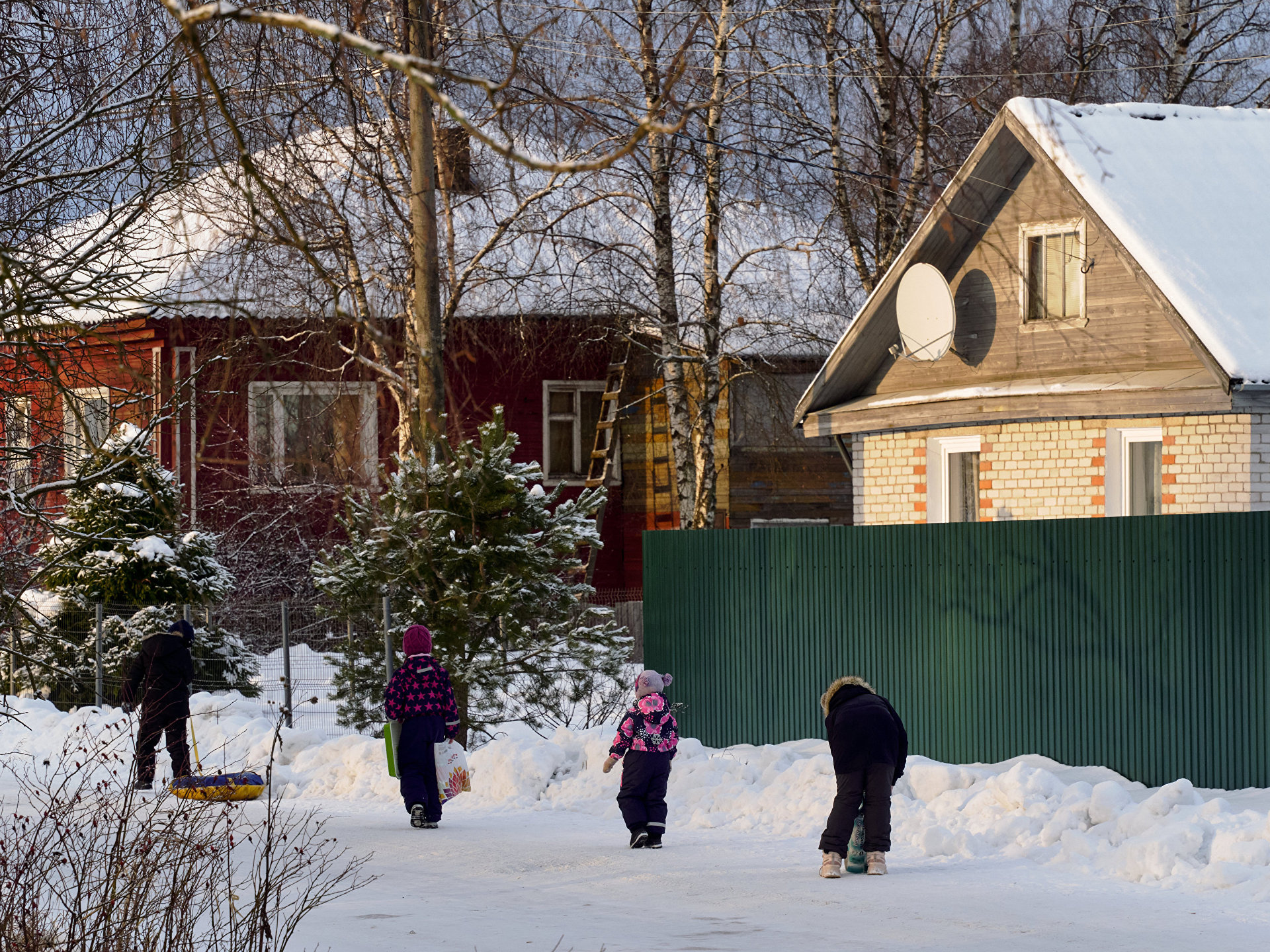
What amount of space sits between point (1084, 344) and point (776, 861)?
9.68m

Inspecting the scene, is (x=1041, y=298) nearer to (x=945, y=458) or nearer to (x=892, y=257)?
(x=945, y=458)

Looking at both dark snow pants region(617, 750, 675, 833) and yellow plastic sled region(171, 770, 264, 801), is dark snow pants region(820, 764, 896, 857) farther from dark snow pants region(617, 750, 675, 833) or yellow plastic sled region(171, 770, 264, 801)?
yellow plastic sled region(171, 770, 264, 801)

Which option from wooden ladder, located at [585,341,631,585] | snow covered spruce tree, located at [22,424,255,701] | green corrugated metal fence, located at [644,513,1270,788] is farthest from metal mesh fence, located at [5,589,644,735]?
wooden ladder, located at [585,341,631,585]

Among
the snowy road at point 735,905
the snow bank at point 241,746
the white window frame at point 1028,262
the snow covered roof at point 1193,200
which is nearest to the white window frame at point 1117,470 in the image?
the white window frame at point 1028,262

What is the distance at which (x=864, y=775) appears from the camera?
10781mm

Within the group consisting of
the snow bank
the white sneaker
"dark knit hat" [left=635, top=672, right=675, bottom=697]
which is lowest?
the snow bank

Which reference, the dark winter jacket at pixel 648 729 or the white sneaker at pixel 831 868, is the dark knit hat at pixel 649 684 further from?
the white sneaker at pixel 831 868

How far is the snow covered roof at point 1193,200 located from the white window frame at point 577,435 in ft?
38.0

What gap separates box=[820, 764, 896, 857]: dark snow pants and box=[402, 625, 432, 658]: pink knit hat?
4.04 metres

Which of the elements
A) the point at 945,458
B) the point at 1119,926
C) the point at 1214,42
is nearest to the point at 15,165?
the point at 1119,926

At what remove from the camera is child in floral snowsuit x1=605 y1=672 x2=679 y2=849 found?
1207 centimetres

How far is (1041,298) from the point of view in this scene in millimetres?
19859

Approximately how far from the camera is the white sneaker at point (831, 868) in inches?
418

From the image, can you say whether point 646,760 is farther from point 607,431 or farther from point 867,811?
point 607,431
